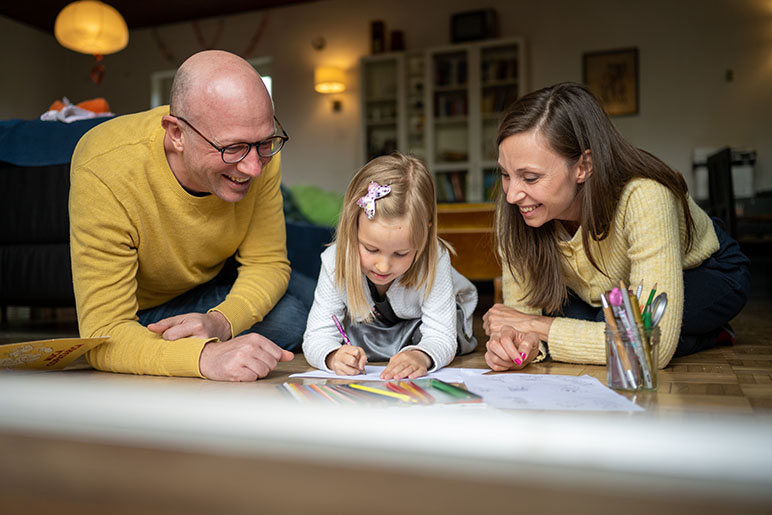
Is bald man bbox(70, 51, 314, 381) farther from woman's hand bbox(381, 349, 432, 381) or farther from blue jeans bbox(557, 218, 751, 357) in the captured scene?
blue jeans bbox(557, 218, 751, 357)

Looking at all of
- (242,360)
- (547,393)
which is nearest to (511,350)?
(547,393)

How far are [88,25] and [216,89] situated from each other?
11.1 ft

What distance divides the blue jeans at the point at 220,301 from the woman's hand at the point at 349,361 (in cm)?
47

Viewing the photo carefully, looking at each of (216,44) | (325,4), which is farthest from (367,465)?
(216,44)

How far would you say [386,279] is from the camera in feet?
4.63

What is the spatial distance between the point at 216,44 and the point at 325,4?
1.39 metres

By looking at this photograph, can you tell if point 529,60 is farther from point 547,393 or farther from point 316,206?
point 547,393

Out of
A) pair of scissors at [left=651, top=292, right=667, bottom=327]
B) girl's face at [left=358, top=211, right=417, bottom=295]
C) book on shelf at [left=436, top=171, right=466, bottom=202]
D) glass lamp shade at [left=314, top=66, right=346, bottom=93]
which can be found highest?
glass lamp shade at [left=314, top=66, right=346, bottom=93]

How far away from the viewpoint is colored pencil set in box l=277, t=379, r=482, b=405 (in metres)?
0.93

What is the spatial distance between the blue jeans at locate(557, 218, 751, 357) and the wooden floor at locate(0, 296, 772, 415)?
0.05 m

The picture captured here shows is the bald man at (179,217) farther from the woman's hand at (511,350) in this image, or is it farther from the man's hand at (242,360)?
the woman's hand at (511,350)

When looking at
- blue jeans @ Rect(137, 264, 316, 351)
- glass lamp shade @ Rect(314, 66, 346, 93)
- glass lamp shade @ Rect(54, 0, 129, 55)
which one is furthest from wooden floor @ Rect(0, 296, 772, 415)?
glass lamp shade @ Rect(314, 66, 346, 93)

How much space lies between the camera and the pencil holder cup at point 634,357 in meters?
1.04

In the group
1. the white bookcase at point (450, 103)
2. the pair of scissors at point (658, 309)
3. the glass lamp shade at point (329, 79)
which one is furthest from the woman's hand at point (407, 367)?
the glass lamp shade at point (329, 79)
